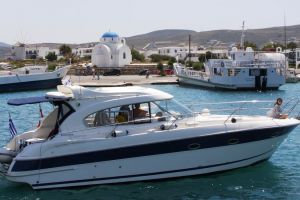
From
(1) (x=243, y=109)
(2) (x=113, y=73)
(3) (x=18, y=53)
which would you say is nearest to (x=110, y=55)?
(2) (x=113, y=73)

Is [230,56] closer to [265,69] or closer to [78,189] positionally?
[265,69]

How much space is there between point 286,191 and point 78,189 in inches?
216

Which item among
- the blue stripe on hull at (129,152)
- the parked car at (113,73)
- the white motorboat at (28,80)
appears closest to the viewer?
the blue stripe on hull at (129,152)

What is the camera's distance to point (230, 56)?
215 feet

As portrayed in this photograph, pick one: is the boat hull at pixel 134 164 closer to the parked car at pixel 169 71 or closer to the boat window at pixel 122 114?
the boat window at pixel 122 114

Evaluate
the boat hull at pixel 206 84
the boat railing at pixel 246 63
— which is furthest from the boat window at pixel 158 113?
the boat railing at pixel 246 63

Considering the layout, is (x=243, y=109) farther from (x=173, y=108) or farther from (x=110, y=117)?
(x=110, y=117)

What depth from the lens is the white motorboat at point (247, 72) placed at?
6016 centimetres

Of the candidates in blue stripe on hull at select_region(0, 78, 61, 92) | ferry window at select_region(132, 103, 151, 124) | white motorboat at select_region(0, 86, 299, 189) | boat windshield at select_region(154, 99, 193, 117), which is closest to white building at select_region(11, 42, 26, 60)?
blue stripe on hull at select_region(0, 78, 61, 92)

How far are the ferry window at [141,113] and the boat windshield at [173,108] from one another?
0.44 metres

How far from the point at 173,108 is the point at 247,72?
1762 inches

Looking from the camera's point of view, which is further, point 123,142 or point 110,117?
Answer: point 110,117

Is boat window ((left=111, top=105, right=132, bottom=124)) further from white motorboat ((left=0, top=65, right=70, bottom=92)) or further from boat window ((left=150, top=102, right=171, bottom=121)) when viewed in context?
white motorboat ((left=0, top=65, right=70, bottom=92))

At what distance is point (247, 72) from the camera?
199 ft
